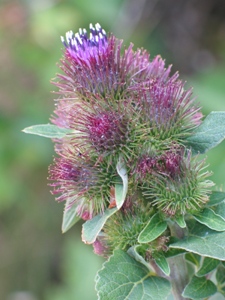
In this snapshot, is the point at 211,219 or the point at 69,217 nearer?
the point at 211,219

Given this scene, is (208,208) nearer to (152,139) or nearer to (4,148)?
(152,139)

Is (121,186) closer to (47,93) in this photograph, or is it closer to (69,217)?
(69,217)

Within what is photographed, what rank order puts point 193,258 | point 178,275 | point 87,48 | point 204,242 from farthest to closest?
point 193,258
point 178,275
point 87,48
point 204,242

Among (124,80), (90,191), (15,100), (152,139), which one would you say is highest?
(15,100)

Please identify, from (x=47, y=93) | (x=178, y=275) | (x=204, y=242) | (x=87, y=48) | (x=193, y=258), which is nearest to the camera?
(x=204, y=242)

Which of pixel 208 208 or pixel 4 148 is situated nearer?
pixel 208 208

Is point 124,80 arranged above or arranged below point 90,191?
above

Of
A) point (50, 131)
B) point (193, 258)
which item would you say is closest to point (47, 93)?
point (50, 131)

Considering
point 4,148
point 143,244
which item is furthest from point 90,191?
point 4,148

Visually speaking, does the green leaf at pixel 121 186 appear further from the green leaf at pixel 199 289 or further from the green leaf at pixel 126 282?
the green leaf at pixel 199 289
